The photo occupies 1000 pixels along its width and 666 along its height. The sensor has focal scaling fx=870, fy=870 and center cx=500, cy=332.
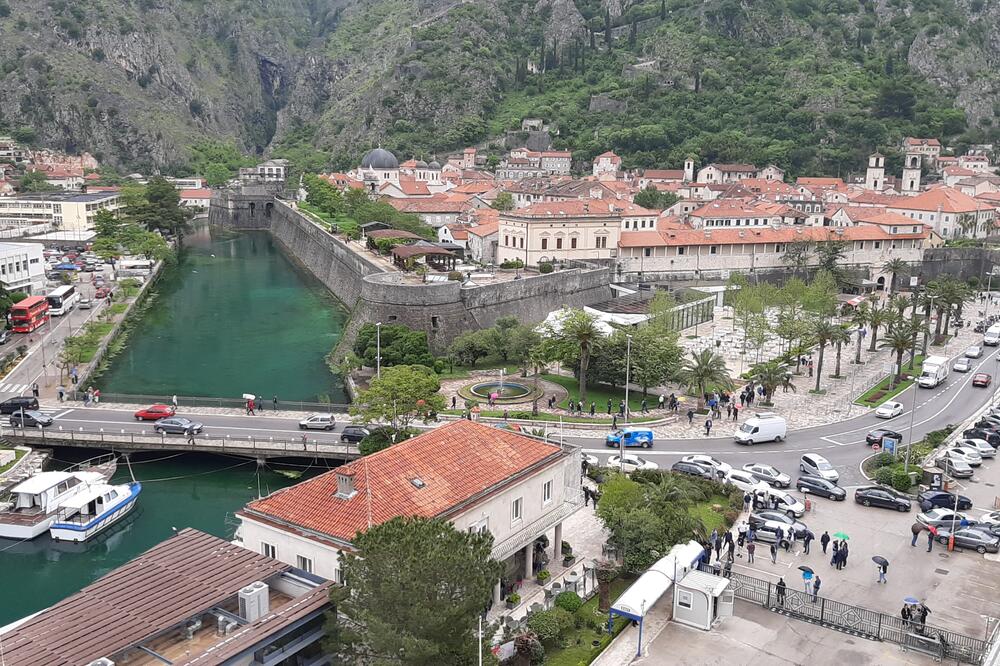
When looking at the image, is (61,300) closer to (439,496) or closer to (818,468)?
(439,496)

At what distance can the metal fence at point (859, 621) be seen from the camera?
67.9 ft

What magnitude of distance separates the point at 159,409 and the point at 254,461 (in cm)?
552

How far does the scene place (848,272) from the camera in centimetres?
7912

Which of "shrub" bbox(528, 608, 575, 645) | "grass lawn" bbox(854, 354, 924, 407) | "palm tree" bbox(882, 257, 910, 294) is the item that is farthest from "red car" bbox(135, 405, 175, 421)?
"palm tree" bbox(882, 257, 910, 294)

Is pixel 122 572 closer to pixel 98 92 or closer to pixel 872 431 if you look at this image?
pixel 872 431

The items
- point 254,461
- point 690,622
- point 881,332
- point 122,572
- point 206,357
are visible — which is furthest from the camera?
point 881,332

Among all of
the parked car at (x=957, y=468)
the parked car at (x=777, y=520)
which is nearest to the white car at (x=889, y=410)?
the parked car at (x=957, y=468)

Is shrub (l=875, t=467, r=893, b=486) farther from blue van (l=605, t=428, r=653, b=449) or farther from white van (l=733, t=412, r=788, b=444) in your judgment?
blue van (l=605, t=428, r=653, b=449)

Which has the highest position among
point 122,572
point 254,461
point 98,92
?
point 98,92

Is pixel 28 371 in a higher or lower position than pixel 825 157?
lower

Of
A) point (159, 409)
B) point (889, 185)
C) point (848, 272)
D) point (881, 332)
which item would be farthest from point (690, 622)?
point (889, 185)

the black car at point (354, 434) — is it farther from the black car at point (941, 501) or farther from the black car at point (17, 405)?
the black car at point (941, 501)

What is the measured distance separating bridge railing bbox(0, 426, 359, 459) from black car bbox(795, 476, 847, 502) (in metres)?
17.2

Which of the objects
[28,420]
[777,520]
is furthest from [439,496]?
[28,420]
